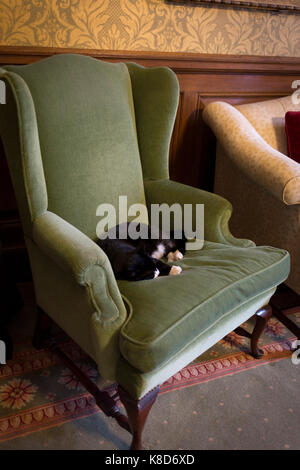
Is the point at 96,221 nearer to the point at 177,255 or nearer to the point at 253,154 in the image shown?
the point at 177,255

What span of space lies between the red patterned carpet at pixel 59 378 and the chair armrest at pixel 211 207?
512 mm

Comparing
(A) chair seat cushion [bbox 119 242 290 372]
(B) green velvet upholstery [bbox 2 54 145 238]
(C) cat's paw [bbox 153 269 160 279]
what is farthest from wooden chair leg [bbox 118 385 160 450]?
(B) green velvet upholstery [bbox 2 54 145 238]

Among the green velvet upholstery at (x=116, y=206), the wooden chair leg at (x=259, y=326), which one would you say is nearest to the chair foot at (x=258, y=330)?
the wooden chair leg at (x=259, y=326)

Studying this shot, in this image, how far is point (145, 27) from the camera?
194cm

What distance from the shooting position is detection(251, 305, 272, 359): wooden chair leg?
1.62 metres

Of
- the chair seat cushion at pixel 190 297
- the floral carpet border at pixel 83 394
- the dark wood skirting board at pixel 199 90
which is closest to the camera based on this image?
the chair seat cushion at pixel 190 297

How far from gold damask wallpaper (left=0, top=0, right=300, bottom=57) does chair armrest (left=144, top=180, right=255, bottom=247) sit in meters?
0.79

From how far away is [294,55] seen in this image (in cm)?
234

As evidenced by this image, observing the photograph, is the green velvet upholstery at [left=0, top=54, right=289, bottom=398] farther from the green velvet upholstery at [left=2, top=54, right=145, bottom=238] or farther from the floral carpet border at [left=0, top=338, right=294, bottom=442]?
the floral carpet border at [left=0, top=338, right=294, bottom=442]

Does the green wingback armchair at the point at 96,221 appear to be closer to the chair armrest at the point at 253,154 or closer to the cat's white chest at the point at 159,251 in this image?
the cat's white chest at the point at 159,251

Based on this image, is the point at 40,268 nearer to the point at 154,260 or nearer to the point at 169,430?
the point at 154,260

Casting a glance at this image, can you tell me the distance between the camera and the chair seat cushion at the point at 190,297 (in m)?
1.09

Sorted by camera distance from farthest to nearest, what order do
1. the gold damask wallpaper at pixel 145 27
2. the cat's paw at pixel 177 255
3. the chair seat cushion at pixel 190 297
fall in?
the gold damask wallpaper at pixel 145 27 → the cat's paw at pixel 177 255 → the chair seat cushion at pixel 190 297
